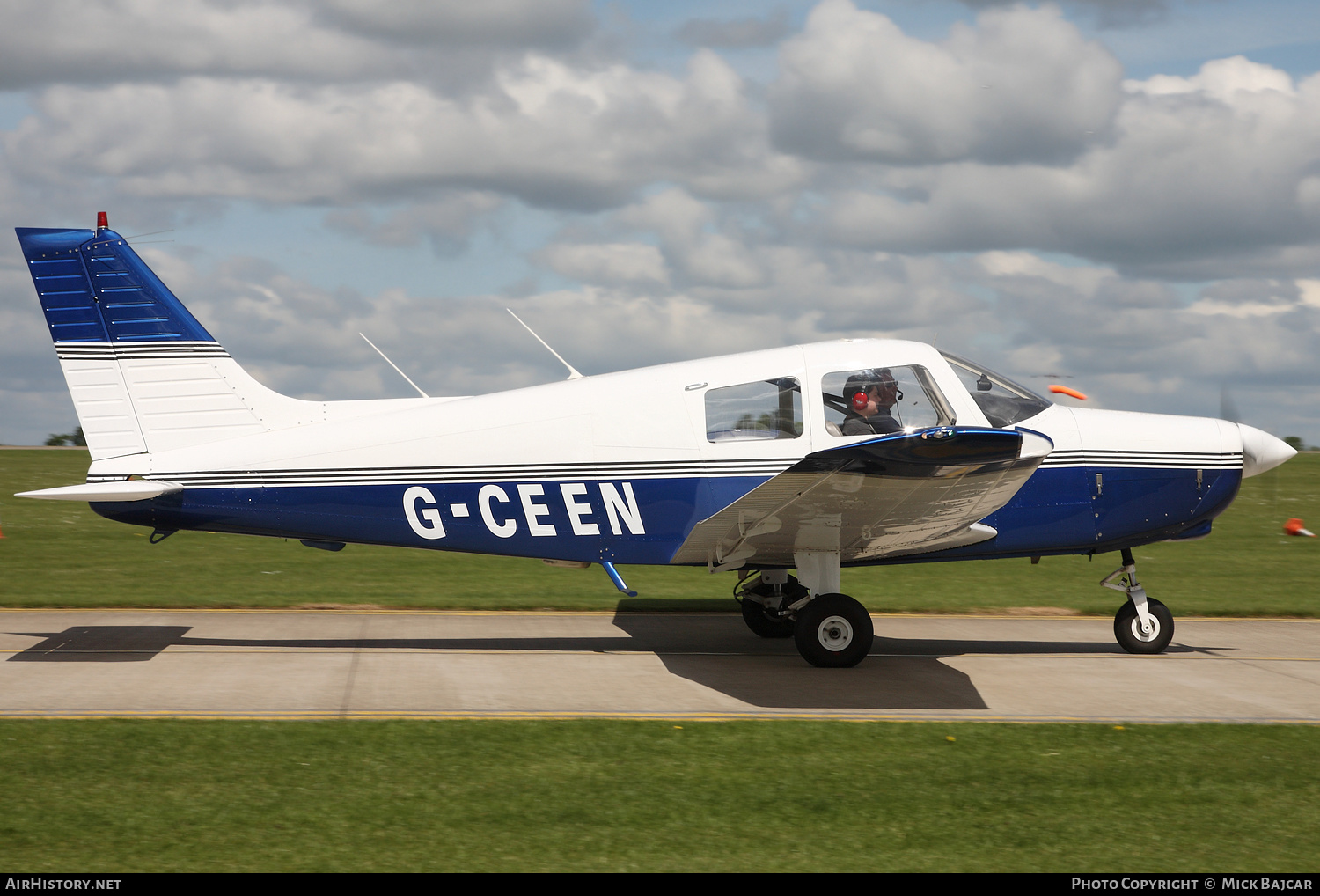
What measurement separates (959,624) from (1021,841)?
6704 millimetres

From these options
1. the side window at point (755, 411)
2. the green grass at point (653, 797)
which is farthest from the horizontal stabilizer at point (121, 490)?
the side window at point (755, 411)

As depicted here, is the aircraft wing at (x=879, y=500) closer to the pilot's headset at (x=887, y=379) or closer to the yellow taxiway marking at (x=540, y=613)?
the pilot's headset at (x=887, y=379)

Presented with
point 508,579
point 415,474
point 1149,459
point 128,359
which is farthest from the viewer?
point 508,579

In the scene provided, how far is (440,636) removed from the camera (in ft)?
32.7

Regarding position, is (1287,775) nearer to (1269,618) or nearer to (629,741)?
(629,741)

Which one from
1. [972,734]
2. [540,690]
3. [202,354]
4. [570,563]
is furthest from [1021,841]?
[202,354]

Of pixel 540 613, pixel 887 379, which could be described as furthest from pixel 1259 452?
pixel 540 613

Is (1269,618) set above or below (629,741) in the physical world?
below

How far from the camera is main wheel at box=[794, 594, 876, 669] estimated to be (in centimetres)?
859

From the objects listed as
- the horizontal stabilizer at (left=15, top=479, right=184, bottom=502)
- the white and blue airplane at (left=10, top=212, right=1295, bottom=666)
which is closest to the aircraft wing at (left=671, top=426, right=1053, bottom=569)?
the white and blue airplane at (left=10, top=212, right=1295, bottom=666)

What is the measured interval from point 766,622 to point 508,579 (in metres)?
4.74

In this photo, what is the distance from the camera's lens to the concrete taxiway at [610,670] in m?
7.20

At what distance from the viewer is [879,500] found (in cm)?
758

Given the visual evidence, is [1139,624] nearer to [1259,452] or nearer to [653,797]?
[1259,452]
